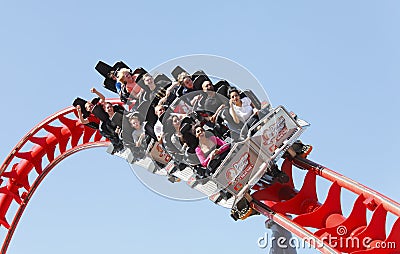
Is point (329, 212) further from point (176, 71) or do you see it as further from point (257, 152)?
point (176, 71)

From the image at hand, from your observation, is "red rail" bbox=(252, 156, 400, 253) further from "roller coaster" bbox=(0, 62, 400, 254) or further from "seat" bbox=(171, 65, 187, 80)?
"seat" bbox=(171, 65, 187, 80)

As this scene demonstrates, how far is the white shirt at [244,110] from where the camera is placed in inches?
276

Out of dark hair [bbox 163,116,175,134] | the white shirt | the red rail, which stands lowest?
the red rail

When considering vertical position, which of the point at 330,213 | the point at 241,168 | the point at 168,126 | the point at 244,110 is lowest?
the point at 330,213

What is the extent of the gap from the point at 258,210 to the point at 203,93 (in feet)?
5.22

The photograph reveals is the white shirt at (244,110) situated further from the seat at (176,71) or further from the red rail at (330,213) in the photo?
the seat at (176,71)

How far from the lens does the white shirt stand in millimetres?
7016

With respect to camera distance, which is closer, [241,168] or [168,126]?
[241,168]

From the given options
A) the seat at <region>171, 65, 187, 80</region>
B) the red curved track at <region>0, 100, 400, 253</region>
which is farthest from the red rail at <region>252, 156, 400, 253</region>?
the seat at <region>171, 65, 187, 80</region>

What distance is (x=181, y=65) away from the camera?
26.2ft

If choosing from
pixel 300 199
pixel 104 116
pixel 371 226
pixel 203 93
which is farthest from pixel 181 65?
pixel 371 226

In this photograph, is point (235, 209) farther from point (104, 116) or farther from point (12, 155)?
point (12, 155)

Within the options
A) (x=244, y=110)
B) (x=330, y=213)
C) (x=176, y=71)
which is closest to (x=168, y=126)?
(x=244, y=110)

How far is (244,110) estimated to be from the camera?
23.1 ft
